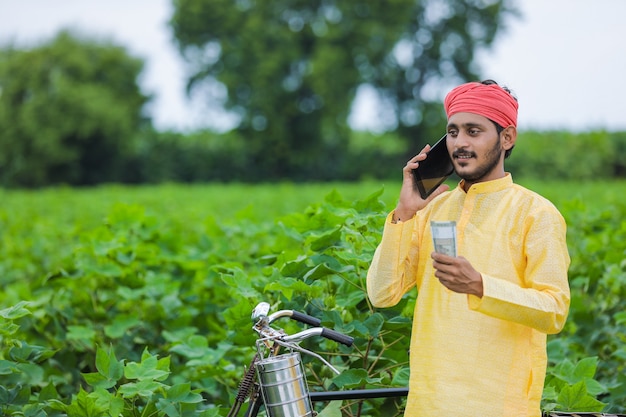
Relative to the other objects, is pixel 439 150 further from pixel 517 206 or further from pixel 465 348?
pixel 465 348

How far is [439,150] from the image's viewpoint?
221cm

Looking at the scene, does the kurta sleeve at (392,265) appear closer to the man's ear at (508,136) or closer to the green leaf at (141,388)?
the man's ear at (508,136)

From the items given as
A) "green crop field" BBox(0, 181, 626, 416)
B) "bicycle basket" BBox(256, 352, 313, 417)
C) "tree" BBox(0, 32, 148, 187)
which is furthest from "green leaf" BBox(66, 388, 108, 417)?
"tree" BBox(0, 32, 148, 187)

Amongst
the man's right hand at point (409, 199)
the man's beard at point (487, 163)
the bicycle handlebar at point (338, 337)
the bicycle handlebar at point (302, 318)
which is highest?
the man's beard at point (487, 163)

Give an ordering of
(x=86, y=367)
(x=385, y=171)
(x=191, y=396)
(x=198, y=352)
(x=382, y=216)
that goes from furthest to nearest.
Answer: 1. (x=385, y=171)
2. (x=86, y=367)
3. (x=198, y=352)
4. (x=382, y=216)
5. (x=191, y=396)

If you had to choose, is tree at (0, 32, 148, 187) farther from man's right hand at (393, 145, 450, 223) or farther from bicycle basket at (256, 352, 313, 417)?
bicycle basket at (256, 352, 313, 417)

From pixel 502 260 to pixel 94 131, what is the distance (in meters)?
45.4

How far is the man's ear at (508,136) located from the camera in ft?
6.91

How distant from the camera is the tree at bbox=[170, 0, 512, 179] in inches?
1542

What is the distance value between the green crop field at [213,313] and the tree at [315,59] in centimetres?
3307

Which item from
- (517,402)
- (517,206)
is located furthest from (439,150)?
(517,402)

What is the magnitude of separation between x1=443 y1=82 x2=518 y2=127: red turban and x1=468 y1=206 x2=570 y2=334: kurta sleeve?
0.86 ft

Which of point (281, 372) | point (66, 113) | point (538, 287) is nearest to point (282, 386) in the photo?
point (281, 372)

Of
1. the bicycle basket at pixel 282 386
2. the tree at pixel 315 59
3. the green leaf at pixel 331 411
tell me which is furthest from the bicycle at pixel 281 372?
the tree at pixel 315 59
